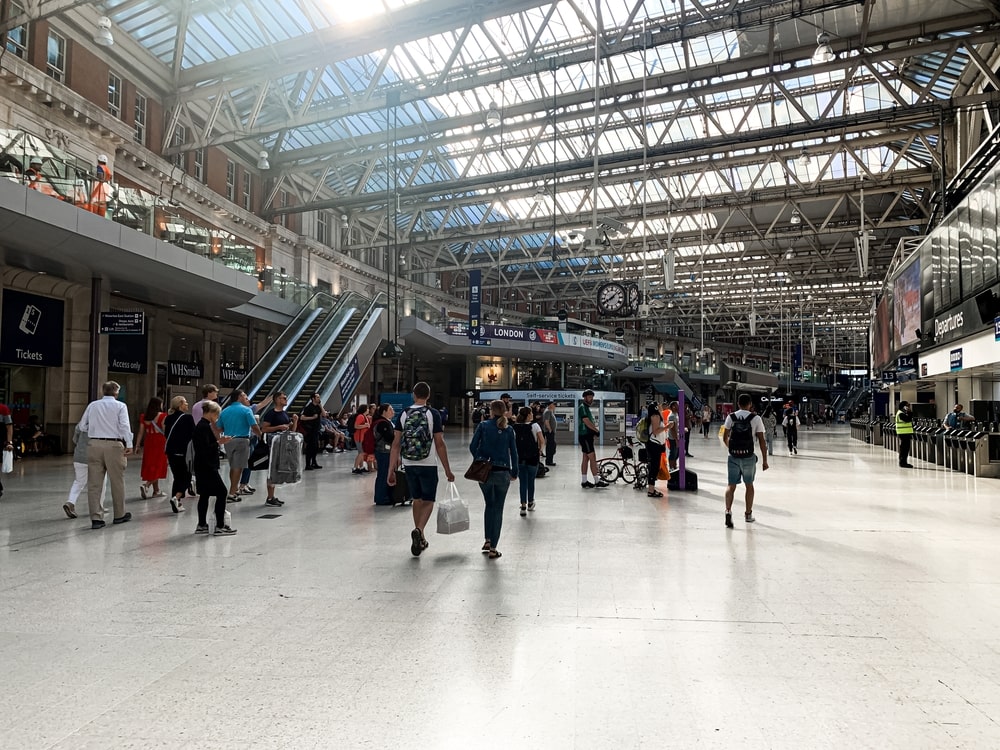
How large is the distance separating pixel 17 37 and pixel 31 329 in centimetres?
757

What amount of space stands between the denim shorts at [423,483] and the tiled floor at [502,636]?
1.89 ft

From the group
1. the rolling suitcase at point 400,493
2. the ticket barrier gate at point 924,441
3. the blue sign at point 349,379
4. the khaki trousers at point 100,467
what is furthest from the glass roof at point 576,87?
the khaki trousers at point 100,467

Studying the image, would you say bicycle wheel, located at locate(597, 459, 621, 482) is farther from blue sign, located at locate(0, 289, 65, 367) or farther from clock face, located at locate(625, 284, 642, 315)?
blue sign, located at locate(0, 289, 65, 367)

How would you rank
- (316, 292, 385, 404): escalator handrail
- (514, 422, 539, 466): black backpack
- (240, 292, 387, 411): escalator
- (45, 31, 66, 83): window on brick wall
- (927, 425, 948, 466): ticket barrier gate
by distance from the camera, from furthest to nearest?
(316, 292, 385, 404): escalator handrail
(240, 292, 387, 411): escalator
(45, 31, 66, 83): window on brick wall
(927, 425, 948, 466): ticket barrier gate
(514, 422, 539, 466): black backpack

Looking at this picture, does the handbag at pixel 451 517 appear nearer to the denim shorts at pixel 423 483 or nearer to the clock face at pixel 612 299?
the denim shorts at pixel 423 483

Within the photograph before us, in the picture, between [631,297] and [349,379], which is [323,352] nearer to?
[349,379]

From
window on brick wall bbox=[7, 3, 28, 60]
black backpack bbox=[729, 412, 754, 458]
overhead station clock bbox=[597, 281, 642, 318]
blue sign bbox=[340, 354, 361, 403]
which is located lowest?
black backpack bbox=[729, 412, 754, 458]

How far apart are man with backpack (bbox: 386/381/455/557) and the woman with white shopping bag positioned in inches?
15.5

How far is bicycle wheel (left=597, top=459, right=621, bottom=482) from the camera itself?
38.7ft

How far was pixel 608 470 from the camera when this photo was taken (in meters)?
12.0

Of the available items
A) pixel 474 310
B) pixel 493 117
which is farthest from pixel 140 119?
pixel 474 310

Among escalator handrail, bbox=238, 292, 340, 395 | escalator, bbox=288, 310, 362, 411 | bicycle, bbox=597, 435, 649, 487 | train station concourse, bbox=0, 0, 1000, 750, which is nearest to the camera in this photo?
train station concourse, bbox=0, 0, 1000, 750

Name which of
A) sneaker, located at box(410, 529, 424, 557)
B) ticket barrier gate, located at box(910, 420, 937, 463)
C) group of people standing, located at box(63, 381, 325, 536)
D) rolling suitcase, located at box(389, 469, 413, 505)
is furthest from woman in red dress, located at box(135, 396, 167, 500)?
ticket barrier gate, located at box(910, 420, 937, 463)

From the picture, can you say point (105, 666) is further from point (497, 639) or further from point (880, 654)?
point (880, 654)
